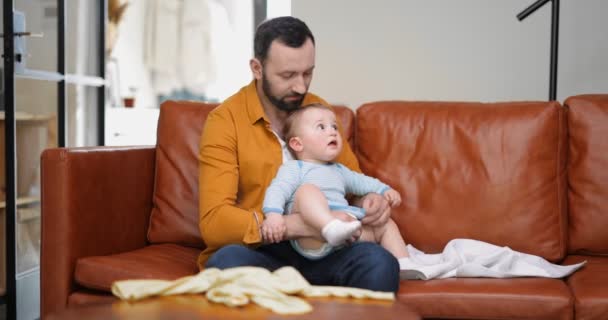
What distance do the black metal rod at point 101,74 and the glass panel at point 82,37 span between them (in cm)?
2

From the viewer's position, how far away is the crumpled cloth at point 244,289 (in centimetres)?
132

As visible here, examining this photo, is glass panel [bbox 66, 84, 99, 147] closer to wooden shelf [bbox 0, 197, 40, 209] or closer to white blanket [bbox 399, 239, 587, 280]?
wooden shelf [bbox 0, 197, 40, 209]

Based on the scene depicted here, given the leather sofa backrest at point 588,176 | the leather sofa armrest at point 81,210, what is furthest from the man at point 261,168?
the leather sofa backrest at point 588,176

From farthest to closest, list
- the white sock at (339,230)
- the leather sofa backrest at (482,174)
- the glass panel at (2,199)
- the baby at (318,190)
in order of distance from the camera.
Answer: the glass panel at (2,199) → the leather sofa backrest at (482,174) → the baby at (318,190) → the white sock at (339,230)

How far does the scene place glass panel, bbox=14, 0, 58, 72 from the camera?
120 inches

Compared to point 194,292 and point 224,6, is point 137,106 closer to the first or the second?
point 224,6

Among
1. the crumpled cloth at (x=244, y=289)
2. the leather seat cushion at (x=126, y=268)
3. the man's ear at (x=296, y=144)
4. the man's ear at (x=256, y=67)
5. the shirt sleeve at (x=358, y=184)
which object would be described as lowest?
the leather seat cushion at (x=126, y=268)

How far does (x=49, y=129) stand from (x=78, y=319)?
7.80 feet

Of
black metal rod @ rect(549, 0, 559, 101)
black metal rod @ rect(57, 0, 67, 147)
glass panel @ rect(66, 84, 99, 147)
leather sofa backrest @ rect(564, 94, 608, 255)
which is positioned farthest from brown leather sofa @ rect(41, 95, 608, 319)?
glass panel @ rect(66, 84, 99, 147)

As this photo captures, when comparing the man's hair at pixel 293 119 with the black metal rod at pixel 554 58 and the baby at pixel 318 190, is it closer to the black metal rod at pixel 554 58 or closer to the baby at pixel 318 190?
the baby at pixel 318 190

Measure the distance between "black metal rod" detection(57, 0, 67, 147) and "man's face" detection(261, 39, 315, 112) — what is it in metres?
1.70

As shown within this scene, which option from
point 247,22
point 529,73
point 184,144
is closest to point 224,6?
point 247,22

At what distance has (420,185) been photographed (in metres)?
2.28

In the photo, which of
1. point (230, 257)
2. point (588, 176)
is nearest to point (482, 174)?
point (588, 176)
